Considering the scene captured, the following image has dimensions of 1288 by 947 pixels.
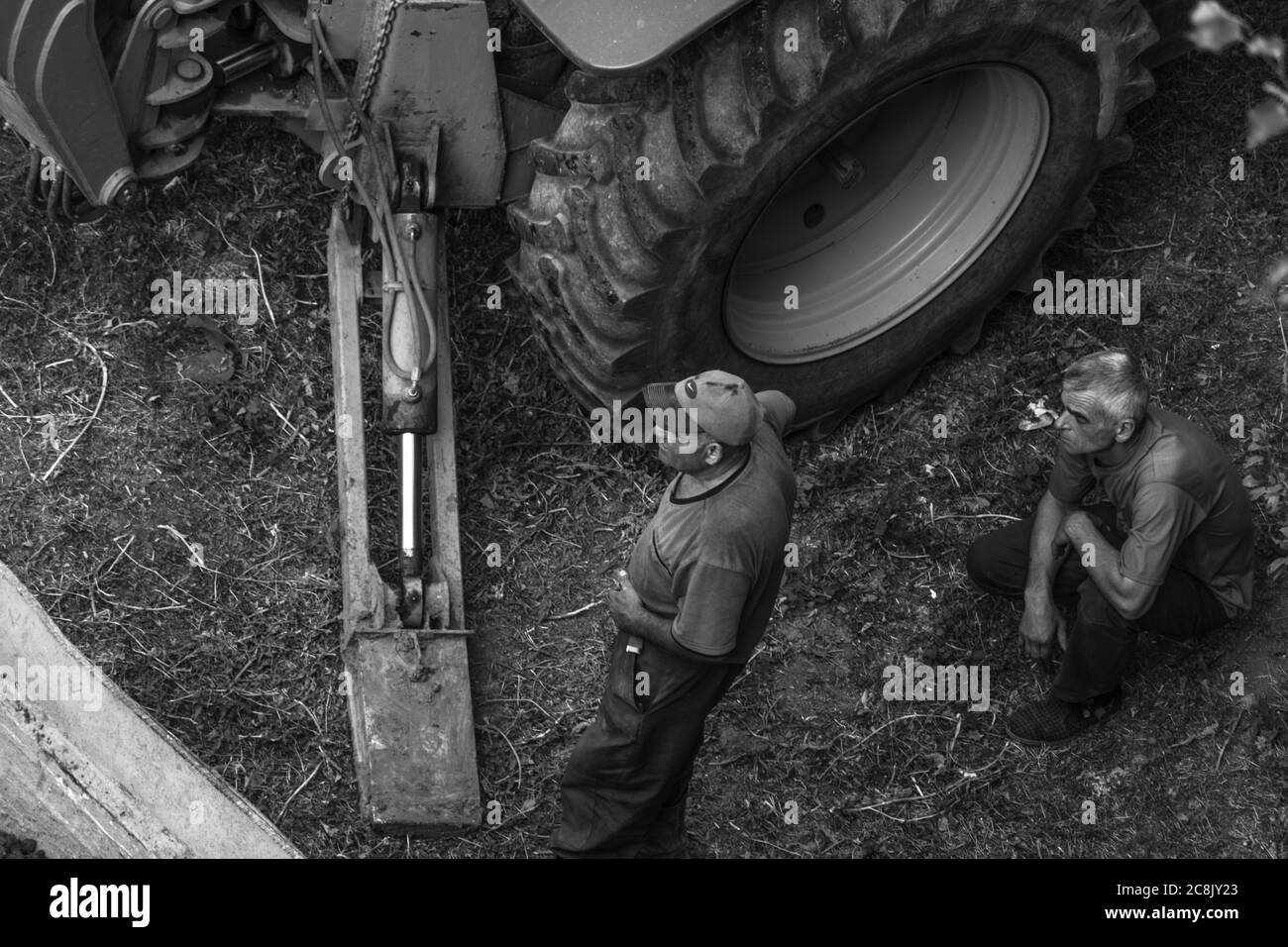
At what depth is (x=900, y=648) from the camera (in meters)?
4.87

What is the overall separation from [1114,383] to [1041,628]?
77 cm

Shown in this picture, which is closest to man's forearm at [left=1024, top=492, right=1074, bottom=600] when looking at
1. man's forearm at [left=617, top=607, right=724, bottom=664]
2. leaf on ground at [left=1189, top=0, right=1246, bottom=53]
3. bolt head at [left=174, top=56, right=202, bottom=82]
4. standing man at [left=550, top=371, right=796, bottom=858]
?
standing man at [left=550, top=371, right=796, bottom=858]

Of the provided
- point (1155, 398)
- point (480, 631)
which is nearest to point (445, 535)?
point (480, 631)

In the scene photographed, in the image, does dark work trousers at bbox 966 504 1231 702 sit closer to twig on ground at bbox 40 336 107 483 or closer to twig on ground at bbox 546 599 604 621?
twig on ground at bbox 546 599 604 621

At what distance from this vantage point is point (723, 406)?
3879 mm

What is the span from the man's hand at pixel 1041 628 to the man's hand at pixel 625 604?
3.98 ft

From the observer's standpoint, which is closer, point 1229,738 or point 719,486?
point 719,486

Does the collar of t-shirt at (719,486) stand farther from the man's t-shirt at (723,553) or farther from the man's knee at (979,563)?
the man's knee at (979,563)

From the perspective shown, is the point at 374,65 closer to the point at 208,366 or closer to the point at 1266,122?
the point at 208,366

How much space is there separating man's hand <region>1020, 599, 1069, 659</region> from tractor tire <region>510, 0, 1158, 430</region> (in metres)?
0.81

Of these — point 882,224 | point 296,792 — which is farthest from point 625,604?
point 882,224

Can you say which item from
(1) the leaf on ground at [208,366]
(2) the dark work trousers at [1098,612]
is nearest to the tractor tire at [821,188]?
(2) the dark work trousers at [1098,612]

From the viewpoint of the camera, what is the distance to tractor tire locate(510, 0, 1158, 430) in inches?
166
